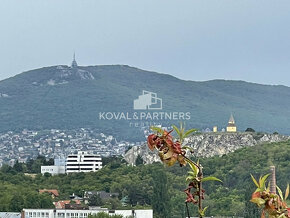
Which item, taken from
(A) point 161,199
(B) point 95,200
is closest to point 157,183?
(A) point 161,199

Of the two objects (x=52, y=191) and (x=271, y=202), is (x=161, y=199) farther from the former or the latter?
(x=271, y=202)

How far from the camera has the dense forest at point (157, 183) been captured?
362 ft

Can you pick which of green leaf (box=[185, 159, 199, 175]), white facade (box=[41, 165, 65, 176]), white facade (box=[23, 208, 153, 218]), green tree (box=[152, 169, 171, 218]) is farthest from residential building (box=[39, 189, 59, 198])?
green leaf (box=[185, 159, 199, 175])

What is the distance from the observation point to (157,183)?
370 feet

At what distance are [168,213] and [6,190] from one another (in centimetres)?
1929

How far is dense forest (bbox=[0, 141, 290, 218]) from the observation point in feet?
362

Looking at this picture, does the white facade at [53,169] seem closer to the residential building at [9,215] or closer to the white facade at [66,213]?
the white facade at [66,213]

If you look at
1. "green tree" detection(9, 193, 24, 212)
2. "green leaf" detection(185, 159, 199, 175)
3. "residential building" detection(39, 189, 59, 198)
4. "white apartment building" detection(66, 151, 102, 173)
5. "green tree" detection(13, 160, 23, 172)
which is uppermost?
"white apartment building" detection(66, 151, 102, 173)

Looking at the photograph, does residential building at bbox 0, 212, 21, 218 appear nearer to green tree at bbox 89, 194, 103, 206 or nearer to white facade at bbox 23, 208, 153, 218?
white facade at bbox 23, 208, 153, 218

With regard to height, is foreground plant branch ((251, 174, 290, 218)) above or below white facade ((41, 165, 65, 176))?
below

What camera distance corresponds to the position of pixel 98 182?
140m

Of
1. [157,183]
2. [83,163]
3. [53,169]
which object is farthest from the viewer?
[83,163]

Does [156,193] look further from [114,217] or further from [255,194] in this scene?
[255,194]

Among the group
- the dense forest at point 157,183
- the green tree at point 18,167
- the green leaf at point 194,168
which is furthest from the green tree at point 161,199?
the green leaf at point 194,168
